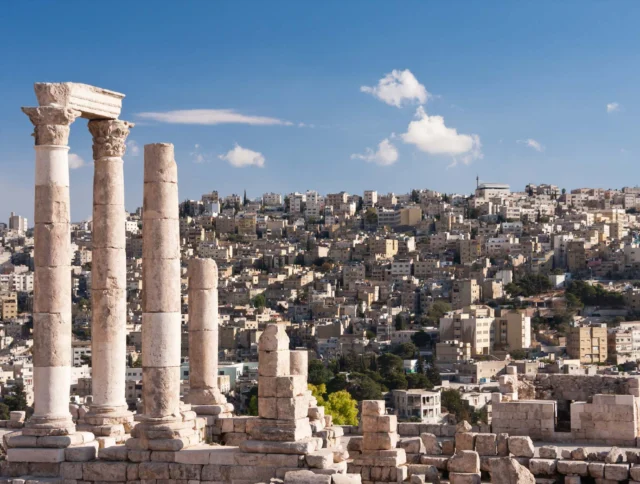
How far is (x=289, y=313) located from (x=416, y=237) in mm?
52592

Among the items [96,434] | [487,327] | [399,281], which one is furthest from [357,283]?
[96,434]

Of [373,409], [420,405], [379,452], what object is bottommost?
[420,405]

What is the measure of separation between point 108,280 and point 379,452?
5276 mm

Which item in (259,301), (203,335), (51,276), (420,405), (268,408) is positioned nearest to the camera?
(268,408)

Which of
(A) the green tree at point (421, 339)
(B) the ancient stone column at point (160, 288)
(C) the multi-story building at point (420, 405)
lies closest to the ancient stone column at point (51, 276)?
(B) the ancient stone column at point (160, 288)

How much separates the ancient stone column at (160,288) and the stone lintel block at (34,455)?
4.58 feet

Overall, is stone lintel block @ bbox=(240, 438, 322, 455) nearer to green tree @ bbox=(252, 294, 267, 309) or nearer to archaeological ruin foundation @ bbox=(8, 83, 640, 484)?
archaeological ruin foundation @ bbox=(8, 83, 640, 484)

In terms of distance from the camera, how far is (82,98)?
69.3 feet

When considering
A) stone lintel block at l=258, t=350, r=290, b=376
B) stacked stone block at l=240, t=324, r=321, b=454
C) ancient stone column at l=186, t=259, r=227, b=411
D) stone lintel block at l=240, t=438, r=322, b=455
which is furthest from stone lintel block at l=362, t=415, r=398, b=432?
ancient stone column at l=186, t=259, r=227, b=411

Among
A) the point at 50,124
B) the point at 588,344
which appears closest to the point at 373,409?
the point at 50,124

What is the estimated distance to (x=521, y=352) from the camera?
4823 inches

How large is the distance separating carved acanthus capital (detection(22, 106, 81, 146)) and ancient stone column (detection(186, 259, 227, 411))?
408 centimetres

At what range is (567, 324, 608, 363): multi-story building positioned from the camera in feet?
381

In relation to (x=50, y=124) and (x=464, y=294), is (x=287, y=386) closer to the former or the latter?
(x=50, y=124)
